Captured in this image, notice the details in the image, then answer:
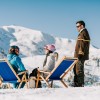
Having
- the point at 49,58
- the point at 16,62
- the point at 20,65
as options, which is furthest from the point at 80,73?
the point at 16,62

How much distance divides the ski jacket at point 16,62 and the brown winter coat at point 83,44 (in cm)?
174

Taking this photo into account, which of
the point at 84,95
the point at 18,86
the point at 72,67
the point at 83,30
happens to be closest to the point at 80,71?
the point at 72,67

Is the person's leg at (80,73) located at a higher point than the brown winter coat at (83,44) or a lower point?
lower

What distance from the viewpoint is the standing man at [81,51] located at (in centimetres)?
1213

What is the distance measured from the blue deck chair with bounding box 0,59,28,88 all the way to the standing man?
1597mm

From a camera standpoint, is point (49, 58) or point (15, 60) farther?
point (15, 60)

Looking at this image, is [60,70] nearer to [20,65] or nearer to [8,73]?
[20,65]

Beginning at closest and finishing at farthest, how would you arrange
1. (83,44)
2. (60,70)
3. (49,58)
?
(49,58) → (83,44) → (60,70)

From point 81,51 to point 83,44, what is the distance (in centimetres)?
24

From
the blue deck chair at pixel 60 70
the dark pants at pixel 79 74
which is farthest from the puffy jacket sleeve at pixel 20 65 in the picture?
the dark pants at pixel 79 74

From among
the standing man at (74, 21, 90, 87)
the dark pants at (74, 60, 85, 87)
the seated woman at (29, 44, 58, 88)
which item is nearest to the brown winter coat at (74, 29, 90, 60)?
the standing man at (74, 21, 90, 87)

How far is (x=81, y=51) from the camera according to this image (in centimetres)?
1212

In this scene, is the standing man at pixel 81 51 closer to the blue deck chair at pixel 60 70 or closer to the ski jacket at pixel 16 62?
the blue deck chair at pixel 60 70

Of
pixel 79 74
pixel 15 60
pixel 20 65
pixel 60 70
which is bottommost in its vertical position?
pixel 79 74
